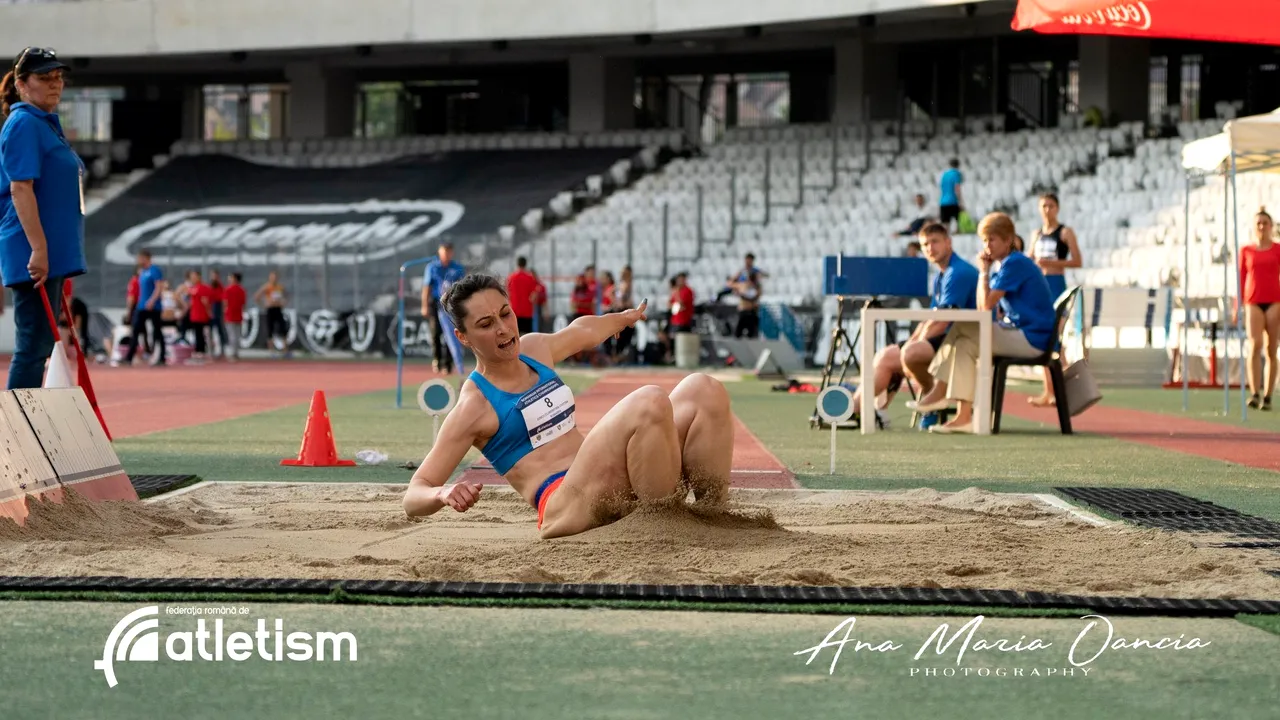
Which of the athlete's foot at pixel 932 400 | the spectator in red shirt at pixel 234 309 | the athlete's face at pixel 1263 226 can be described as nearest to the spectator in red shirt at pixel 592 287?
the spectator in red shirt at pixel 234 309

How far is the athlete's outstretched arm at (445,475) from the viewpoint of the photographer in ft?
14.3

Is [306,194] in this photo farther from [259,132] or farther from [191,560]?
[191,560]

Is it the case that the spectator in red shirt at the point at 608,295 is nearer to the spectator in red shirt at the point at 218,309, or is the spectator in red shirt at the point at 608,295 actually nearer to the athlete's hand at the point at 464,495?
the spectator in red shirt at the point at 218,309

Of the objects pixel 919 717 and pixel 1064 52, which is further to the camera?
pixel 1064 52

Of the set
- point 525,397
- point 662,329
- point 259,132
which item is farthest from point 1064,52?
point 525,397

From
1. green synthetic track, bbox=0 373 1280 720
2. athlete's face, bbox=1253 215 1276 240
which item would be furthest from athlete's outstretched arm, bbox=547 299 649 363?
athlete's face, bbox=1253 215 1276 240

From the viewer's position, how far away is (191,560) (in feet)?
15.9

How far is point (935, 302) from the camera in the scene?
1172 cm

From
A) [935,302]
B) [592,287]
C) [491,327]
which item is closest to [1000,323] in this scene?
[935,302]

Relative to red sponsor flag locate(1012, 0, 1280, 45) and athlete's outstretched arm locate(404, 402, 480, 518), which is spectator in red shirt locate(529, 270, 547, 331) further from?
athlete's outstretched arm locate(404, 402, 480, 518)

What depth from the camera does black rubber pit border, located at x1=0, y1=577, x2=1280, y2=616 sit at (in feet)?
13.4

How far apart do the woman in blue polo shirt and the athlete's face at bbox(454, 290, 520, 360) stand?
2795 mm

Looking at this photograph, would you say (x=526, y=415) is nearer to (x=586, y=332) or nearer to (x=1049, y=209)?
(x=586, y=332)

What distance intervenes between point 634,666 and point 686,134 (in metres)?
36.6
